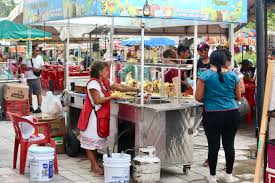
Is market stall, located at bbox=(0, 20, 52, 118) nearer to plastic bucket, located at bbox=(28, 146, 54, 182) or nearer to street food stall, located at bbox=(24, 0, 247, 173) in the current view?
street food stall, located at bbox=(24, 0, 247, 173)

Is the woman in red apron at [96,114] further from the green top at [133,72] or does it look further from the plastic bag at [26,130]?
the green top at [133,72]

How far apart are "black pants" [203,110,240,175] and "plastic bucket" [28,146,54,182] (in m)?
1.99

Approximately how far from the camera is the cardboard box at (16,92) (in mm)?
10789

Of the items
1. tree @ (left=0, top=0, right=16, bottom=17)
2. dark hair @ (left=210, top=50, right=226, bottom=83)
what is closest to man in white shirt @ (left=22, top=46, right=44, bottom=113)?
dark hair @ (left=210, top=50, right=226, bottom=83)

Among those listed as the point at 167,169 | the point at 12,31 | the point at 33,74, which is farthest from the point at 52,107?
the point at 12,31

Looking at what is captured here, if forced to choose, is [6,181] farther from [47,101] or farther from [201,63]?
[201,63]

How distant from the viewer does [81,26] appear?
895 centimetres

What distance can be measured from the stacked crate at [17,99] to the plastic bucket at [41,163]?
507 centimetres

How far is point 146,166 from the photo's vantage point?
5.66 meters

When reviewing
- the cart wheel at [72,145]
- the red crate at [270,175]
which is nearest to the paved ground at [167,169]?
the cart wheel at [72,145]

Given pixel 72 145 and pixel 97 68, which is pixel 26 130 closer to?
pixel 72 145

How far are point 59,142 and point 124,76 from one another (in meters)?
1.51

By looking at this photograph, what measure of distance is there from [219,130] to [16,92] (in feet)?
21.1

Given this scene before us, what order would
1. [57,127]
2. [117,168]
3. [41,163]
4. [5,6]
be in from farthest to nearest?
[5,6] → [57,127] → [41,163] → [117,168]
